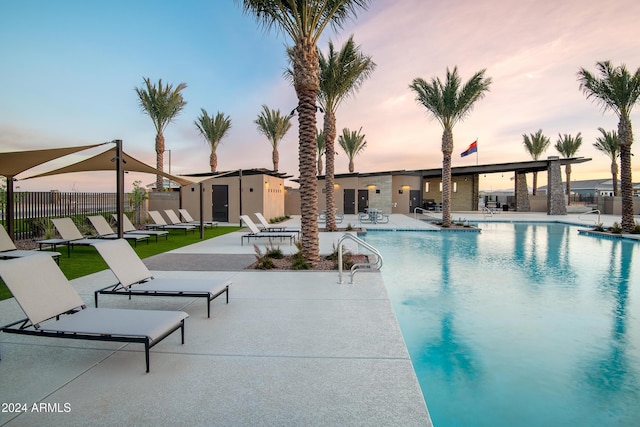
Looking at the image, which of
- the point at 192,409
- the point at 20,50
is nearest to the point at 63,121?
the point at 20,50

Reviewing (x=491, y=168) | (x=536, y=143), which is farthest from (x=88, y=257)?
(x=536, y=143)

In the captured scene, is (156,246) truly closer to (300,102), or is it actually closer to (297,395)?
(300,102)

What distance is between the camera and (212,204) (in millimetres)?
23578

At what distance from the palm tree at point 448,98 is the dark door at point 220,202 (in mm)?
13110

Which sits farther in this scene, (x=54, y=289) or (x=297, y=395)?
(x=54, y=289)

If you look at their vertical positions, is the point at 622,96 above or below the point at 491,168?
above

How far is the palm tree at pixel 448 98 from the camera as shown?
59.3 ft

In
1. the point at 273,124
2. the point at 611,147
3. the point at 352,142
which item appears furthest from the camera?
the point at 352,142

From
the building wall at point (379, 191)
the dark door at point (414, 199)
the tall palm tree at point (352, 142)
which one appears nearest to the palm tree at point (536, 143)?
the dark door at point (414, 199)

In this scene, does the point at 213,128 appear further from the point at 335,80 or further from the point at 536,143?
the point at 536,143

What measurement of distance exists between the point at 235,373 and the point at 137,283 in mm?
2890

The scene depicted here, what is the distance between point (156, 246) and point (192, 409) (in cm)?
1073

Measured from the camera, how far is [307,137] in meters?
8.87

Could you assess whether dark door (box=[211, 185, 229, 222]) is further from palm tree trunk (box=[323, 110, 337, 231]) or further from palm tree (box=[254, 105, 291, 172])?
palm tree (box=[254, 105, 291, 172])
